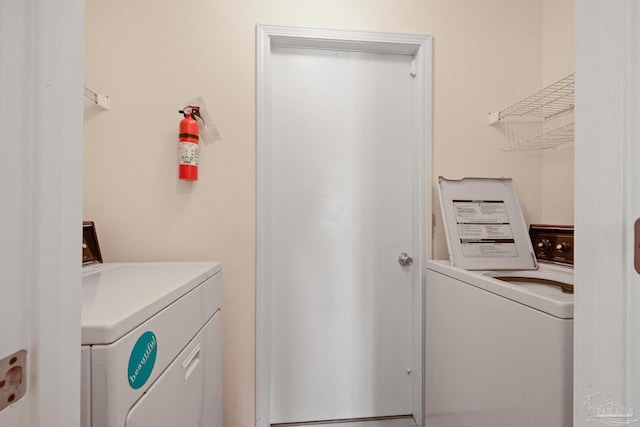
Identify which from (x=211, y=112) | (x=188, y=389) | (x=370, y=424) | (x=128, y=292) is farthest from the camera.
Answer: (x=370, y=424)

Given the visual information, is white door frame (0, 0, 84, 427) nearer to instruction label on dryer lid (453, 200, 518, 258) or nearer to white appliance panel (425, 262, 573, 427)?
white appliance panel (425, 262, 573, 427)

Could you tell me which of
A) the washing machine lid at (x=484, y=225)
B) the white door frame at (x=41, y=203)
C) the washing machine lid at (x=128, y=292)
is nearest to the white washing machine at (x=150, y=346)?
the washing machine lid at (x=128, y=292)

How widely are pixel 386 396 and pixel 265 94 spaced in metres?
1.79

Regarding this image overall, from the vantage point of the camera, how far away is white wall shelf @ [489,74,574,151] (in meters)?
1.56

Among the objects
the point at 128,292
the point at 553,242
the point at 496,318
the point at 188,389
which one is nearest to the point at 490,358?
the point at 496,318

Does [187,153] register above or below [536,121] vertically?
below

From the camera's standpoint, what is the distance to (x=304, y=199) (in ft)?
5.40

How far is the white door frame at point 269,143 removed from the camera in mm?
1534

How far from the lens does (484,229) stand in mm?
1545

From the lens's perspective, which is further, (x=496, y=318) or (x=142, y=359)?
(x=496, y=318)

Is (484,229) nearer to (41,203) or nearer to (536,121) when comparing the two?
(536,121)

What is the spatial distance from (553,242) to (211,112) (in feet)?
6.11

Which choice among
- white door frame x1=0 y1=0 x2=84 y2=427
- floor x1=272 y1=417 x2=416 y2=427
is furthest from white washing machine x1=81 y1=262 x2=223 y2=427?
floor x1=272 y1=417 x2=416 y2=427

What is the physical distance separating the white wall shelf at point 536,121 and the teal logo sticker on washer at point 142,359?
184 centimetres
